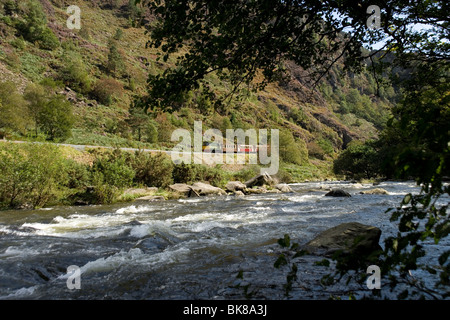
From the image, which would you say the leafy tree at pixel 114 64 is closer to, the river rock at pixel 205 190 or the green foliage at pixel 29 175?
the river rock at pixel 205 190

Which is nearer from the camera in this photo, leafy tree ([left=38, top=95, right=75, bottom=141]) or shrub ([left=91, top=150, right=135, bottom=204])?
shrub ([left=91, top=150, right=135, bottom=204])

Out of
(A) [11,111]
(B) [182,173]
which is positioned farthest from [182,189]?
(A) [11,111]

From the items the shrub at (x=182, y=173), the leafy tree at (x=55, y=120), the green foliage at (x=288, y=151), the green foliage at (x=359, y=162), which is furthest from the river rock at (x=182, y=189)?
the green foliage at (x=288, y=151)

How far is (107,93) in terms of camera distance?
64.8 metres

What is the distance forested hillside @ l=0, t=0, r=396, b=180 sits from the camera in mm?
7249

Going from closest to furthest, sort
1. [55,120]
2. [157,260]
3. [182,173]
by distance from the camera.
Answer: [157,260] → [182,173] → [55,120]

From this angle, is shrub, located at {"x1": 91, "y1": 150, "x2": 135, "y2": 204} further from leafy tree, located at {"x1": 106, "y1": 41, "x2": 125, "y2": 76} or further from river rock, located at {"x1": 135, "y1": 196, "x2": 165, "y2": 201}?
leafy tree, located at {"x1": 106, "y1": 41, "x2": 125, "y2": 76}

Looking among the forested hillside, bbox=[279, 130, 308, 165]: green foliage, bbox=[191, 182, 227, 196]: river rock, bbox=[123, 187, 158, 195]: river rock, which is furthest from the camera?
bbox=[279, 130, 308, 165]: green foliage

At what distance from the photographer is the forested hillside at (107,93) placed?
725cm

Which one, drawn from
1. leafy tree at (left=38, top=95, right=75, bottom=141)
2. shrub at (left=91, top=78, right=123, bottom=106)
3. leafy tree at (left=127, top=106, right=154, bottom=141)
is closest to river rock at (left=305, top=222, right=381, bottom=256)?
leafy tree at (left=38, top=95, right=75, bottom=141)

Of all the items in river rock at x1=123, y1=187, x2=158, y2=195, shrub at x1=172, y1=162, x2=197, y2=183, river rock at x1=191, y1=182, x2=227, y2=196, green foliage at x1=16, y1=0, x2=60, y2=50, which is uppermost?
green foliage at x1=16, y1=0, x2=60, y2=50

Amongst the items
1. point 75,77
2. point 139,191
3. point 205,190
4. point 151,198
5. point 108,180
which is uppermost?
point 75,77

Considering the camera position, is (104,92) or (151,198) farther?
(104,92)

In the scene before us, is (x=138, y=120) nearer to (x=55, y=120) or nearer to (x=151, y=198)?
(x=55, y=120)
